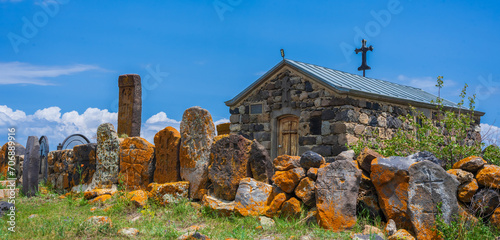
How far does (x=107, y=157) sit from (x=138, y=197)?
5.75 feet

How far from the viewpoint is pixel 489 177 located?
5.61 metres

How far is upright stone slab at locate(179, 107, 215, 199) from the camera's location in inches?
292

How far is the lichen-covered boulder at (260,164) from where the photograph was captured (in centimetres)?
683

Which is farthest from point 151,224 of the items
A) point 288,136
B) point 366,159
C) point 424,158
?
point 288,136

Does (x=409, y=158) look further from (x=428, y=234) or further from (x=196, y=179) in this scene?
(x=196, y=179)

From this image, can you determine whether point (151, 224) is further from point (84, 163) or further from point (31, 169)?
point (31, 169)

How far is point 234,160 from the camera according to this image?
6.96 m

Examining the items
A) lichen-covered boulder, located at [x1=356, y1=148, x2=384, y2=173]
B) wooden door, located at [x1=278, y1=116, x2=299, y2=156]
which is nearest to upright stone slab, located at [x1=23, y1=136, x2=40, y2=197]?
wooden door, located at [x1=278, y1=116, x2=299, y2=156]

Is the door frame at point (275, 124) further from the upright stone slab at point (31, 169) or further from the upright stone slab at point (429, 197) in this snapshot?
the upright stone slab at point (429, 197)

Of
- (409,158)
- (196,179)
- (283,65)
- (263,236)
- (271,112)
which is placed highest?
(283,65)

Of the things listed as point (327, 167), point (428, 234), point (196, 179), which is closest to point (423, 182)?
point (428, 234)

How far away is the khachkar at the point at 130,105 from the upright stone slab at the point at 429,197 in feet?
29.3

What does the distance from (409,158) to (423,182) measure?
2.09ft

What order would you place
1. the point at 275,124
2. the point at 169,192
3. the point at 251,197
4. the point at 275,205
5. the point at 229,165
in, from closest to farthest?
the point at 275,205
the point at 251,197
the point at 229,165
the point at 169,192
the point at 275,124
